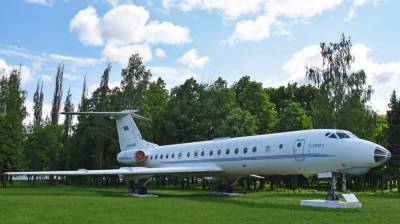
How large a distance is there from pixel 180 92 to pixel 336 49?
16856 millimetres

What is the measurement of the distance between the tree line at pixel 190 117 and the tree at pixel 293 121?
98 mm

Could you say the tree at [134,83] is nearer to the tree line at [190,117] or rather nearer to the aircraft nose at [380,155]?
the tree line at [190,117]

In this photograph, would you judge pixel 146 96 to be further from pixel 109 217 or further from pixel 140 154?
pixel 109 217

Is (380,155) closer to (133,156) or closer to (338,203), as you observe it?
(338,203)

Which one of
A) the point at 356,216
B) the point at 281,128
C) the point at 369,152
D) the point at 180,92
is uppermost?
the point at 180,92

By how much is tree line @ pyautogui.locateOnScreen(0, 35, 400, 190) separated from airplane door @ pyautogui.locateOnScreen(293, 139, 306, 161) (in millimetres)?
17529

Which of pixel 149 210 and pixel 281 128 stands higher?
pixel 281 128

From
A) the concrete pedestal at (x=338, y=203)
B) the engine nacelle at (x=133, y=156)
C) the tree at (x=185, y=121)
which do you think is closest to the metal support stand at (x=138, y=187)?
the engine nacelle at (x=133, y=156)

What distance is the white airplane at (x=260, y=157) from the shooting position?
19.7 meters

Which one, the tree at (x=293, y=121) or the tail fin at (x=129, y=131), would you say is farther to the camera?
the tree at (x=293, y=121)

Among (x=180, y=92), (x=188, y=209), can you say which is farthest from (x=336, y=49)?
(x=188, y=209)

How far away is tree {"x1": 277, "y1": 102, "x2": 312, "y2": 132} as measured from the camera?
47.8 meters

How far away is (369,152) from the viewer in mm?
19188

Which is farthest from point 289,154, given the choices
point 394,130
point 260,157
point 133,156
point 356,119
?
point 356,119
